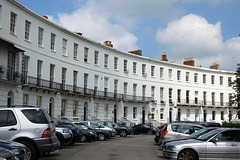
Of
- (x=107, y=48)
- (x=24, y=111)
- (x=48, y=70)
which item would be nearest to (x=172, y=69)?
(x=107, y=48)

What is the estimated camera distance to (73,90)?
38812mm

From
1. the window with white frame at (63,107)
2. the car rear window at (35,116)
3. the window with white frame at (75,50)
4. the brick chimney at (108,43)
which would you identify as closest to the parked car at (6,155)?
the car rear window at (35,116)

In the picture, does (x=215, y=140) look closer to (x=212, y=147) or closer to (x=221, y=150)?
(x=212, y=147)

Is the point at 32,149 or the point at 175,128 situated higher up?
the point at 175,128

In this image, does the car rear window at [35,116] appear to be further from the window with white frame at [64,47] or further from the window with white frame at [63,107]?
the window with white frame at [64,47]

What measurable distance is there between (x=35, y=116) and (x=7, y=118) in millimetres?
1036

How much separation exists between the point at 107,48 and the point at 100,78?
4.97 m

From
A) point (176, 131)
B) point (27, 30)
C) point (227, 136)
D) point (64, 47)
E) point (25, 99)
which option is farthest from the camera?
point (64, 47)

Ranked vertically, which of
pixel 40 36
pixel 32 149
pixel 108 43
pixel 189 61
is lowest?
pixel 32 149

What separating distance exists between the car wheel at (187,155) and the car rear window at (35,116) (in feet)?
17.9

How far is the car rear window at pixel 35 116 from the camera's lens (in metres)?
11.8

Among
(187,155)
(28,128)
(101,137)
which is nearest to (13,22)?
(101,137)

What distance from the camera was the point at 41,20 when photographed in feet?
111

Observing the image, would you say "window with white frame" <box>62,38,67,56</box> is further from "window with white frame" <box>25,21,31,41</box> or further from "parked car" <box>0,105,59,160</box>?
"parked car" <box>0,105,59,160</box>
